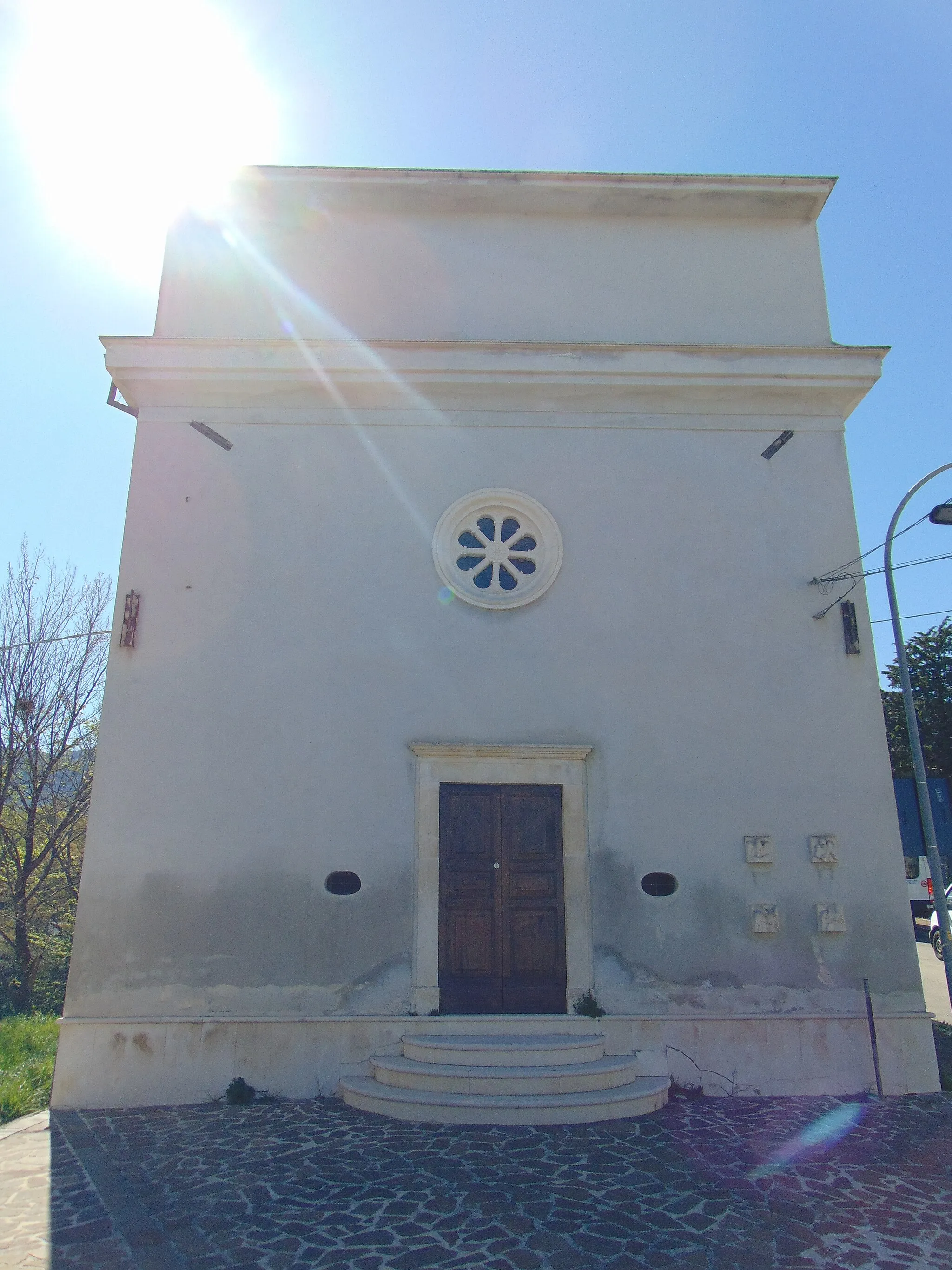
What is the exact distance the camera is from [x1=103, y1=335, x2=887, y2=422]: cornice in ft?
27.8

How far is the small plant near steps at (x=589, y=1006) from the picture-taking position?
23.7 ft

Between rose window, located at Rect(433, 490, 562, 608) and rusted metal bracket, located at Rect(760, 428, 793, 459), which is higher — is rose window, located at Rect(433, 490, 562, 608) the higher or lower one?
the lower one

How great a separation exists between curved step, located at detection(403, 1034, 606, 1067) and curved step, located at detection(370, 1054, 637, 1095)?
0.12ft

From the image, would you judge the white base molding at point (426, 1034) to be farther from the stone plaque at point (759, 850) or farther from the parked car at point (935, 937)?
the parked car at point (935, 937)

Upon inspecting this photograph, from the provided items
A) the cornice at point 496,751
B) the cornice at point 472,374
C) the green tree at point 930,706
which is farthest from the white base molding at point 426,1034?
the green tree at point 930,706

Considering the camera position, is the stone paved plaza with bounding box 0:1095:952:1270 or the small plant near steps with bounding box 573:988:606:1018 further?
the small plant near steps with bounding box 573:988:606:1018

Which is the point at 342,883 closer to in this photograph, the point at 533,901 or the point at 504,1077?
the point at 533,901

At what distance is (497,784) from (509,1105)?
2673mm

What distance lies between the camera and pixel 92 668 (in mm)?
14414

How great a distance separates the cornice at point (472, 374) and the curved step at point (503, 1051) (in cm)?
601

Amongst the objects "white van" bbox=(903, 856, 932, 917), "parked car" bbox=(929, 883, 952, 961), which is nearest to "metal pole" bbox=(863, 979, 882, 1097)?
"parked car" bbox=(929, 883, 952, 961)

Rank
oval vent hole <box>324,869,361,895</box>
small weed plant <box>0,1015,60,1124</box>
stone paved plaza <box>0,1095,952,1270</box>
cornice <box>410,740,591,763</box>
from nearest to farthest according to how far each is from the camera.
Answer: stone paved plaza <box>0,1095,952,1270</box> < small weed plant <box>0,1015,60,1124</box> < oval vent hole <box>324,869,361,895</box> < cornice <box>410,740,591,763</box>

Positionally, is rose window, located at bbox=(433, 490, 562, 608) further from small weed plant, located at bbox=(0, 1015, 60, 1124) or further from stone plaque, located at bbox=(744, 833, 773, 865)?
small weed plant, located at bbox=(0, 1015, 60, 1124)

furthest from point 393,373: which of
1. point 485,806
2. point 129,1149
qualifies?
point 129,1149
